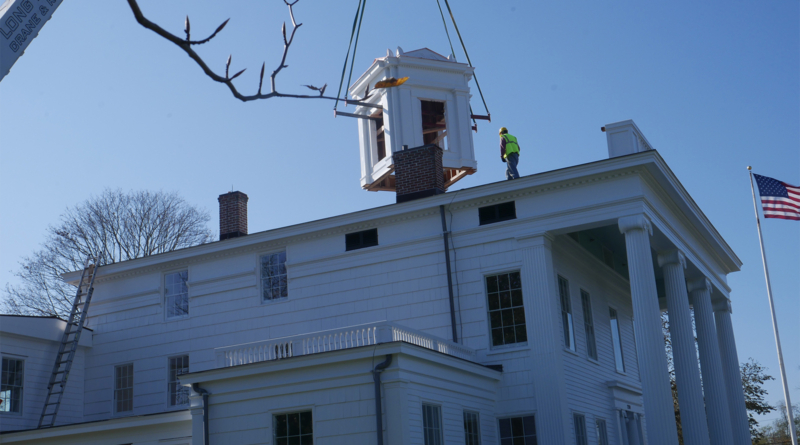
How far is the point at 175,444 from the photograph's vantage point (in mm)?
20422

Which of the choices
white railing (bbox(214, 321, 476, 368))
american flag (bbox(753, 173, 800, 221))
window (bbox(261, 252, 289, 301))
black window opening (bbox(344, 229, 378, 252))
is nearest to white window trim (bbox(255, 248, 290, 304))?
window (bbox(261, 252, 289, 301))

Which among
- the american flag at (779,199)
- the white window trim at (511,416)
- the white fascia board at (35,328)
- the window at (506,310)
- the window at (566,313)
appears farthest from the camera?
the american flag at (779,199)

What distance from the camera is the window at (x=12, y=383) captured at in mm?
23266

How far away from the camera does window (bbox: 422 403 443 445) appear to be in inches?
654

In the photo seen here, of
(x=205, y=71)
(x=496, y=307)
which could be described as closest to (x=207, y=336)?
(x=496, y=307)

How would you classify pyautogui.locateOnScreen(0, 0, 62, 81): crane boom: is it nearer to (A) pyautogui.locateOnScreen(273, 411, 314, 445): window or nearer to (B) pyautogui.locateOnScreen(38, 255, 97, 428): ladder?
(A) pyautogui.locateOnScreen(273, 411, 314, 445): window

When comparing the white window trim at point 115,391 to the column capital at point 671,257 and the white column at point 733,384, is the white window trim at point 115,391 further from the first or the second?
the white column at point 733,384

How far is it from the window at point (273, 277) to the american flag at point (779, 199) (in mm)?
15816

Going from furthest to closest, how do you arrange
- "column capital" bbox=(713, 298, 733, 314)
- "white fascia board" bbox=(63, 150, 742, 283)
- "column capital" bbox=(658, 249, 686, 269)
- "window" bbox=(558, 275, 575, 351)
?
"column capital" bbox=(713, 298, 733, 314)
"column capital" bbox=(658, 249, 686, 269)
"window" bbox=(558, 275, 575, 351)
"white fascia board" bbox=(63, 150, 742, 283)

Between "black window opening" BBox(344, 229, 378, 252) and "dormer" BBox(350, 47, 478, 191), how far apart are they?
5.36 metres

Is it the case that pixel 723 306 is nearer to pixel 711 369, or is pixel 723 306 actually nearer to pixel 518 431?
pixel 711 369

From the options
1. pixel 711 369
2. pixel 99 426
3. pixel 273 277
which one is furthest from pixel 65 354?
pixel 711 369

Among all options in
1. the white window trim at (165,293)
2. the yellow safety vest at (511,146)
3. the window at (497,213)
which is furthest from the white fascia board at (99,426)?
the yellow safety vest at (511,146)

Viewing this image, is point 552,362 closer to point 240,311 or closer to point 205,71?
point 240,311
